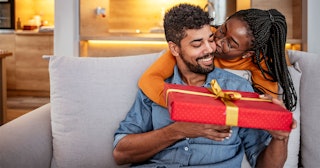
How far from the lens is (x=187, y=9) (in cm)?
134

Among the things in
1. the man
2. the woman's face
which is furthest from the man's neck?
the woman's face

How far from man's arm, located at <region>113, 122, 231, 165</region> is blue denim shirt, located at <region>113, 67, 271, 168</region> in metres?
0.04

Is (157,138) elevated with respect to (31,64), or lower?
lower

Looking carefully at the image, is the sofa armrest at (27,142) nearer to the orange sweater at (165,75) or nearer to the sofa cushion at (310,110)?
the orange sweater at (165,75)

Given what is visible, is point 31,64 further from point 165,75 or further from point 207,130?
point 207,130

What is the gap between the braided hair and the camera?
137 cm

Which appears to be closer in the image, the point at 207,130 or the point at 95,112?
the point at 207,130

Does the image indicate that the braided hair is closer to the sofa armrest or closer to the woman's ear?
the woman's ear

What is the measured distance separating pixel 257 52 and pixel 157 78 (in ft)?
1.25

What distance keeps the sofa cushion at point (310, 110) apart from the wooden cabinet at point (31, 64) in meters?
4.19

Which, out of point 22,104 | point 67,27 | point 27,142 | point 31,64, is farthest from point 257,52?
point 31,64

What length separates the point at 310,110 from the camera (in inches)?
58.6

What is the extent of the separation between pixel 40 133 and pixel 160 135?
55 cm

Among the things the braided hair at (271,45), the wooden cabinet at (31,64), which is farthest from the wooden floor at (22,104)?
the braided hair at (271,45)
